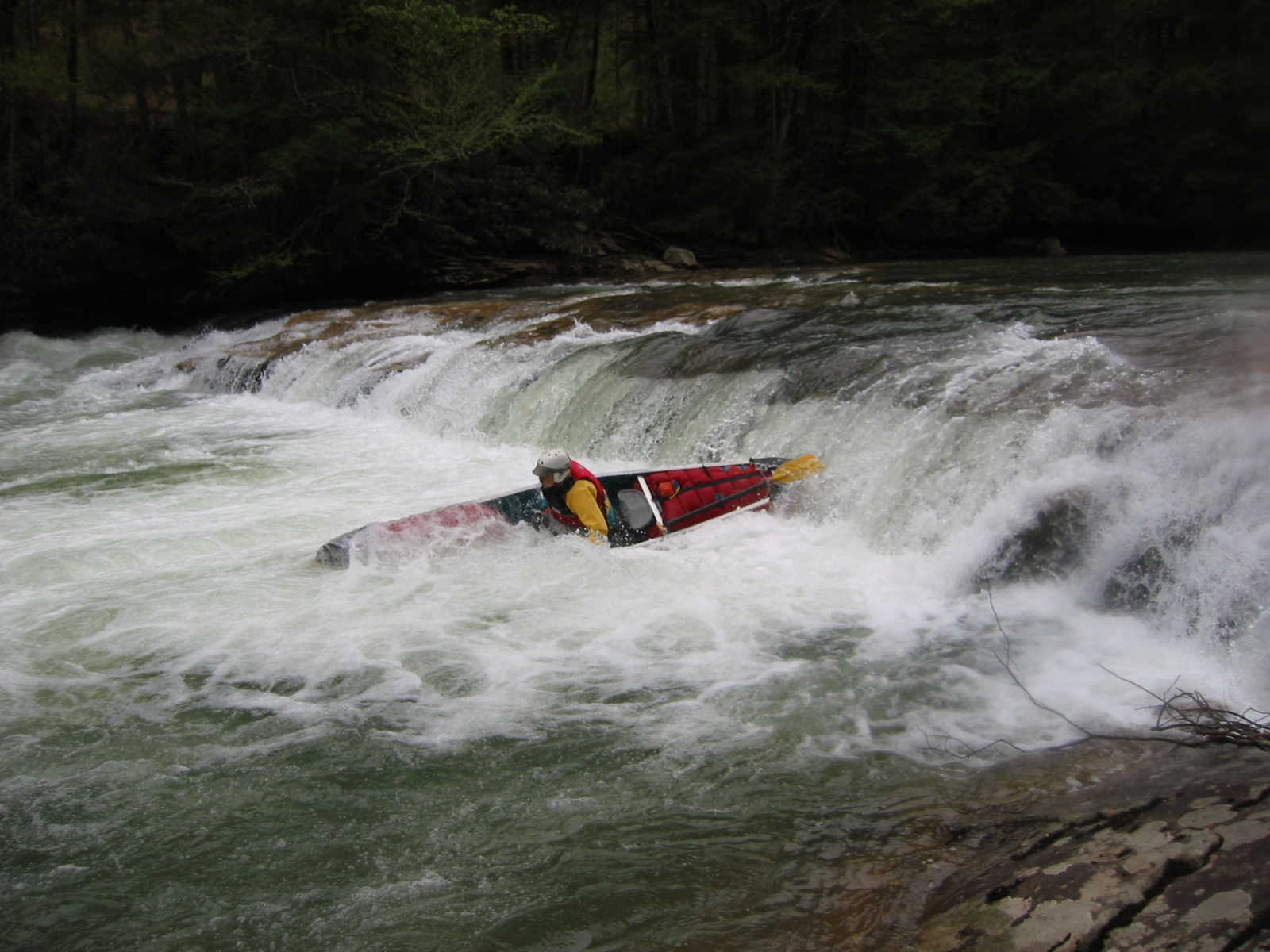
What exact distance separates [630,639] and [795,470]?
2.23m

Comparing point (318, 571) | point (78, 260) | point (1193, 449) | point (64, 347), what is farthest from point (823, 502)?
point (78, 260)

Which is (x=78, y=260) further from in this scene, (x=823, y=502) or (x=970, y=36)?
(x=970, y=36)

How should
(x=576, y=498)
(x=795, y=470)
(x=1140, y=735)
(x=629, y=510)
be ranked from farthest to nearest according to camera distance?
(x=795, y=470)
(x=629, y=510)
(x=576, y=498)
(x=1140, y=735)

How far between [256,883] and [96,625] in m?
2.56

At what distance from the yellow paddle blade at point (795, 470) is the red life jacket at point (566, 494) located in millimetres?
1226

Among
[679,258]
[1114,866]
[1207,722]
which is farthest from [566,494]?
[679,258]

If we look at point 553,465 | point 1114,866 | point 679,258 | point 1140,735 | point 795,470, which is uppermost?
point 679,258

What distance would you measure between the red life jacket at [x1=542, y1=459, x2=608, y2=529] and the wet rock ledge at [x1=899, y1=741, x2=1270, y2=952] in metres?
3.14

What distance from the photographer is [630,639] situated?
4539 mm

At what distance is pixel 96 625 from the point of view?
481 centimetres

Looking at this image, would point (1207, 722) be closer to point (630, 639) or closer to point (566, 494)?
point (630, 639)

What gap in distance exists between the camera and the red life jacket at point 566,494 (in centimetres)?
563

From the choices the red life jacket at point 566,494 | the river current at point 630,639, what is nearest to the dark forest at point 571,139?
the river current at point 630,639

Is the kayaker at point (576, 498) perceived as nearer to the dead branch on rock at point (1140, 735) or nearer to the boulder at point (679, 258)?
the dead branch on rock at point (1140, 735)
